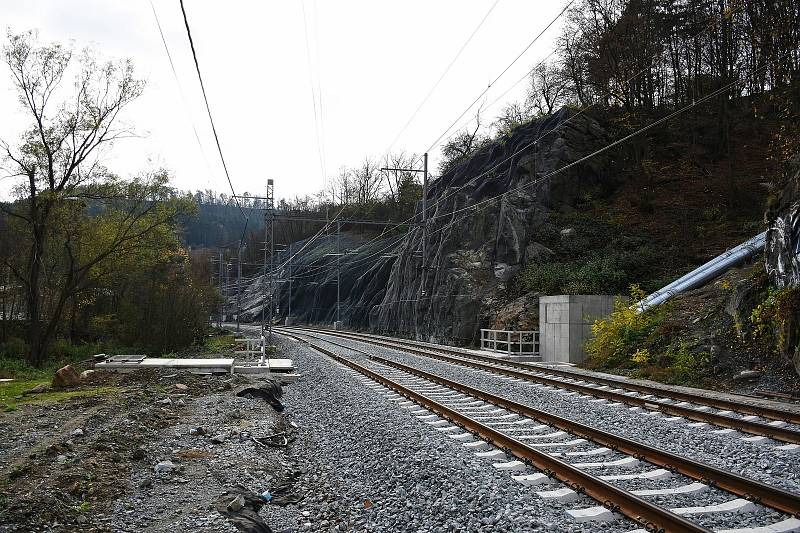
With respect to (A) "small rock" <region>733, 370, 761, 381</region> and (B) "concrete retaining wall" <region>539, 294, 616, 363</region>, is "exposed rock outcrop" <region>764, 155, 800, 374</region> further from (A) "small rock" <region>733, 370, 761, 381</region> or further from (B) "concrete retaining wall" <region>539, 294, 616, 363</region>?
(B) "concrete retaining wall" <region>539, 294, 616, 363</region>

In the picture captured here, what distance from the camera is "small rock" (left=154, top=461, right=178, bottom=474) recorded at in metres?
7.33

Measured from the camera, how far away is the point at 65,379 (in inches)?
598

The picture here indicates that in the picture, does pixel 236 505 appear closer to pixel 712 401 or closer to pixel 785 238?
pixel 712 401

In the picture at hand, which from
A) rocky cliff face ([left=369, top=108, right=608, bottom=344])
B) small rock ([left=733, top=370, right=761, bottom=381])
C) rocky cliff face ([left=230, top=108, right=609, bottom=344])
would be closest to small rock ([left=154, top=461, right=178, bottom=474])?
small rock ([left=733, top=370, right=761, bottom=381])

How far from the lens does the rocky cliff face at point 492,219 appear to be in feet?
107

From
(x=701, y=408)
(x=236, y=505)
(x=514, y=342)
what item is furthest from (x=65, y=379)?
(x=514, y=342)

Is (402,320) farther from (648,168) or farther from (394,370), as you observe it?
(394,370)

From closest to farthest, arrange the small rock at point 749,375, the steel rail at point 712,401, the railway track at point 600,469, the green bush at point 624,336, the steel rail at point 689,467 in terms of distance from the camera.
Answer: the railway track at point 600,469
the steel rail at point 689,467
the steel rail at point 712,401
the small rock at point 749,375
the green bush at point 624,336

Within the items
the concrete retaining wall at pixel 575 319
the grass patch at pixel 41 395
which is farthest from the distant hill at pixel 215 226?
the grass patch at pixel 41 395

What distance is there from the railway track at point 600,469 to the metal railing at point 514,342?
13.3 m

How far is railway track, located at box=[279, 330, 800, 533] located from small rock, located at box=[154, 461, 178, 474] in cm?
373

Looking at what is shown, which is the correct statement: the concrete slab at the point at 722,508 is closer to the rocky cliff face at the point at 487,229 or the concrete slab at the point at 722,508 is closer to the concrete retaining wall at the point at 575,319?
the concrete retaining wall at the point at 575,319

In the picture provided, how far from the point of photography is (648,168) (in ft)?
108

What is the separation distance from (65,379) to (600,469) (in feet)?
43.8
